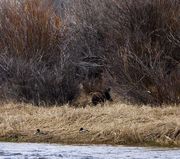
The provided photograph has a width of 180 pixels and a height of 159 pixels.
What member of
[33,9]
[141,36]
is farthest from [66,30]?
[141,36]

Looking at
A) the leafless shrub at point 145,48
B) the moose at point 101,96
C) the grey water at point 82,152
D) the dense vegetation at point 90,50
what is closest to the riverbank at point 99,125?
the grey water at point 82,152

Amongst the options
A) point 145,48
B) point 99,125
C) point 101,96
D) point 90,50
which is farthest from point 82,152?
point 90,50

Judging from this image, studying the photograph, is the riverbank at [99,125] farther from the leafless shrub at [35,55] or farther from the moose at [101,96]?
the leafless shrub at [35,55]

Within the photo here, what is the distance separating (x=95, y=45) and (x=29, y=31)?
2774mm

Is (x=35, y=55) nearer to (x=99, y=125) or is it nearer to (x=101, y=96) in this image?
(x=101, y=96)

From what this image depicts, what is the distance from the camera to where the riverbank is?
53.4ft

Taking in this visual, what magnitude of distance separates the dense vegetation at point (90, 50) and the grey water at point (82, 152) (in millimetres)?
4775

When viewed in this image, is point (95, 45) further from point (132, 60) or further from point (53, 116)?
point (53, 116)

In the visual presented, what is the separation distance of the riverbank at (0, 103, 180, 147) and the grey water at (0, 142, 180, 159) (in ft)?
1.97

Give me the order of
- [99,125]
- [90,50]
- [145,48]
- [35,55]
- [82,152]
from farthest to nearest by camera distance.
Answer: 1. [90,50]
2. [35,55]
3. [145,48]
4. [99,125]
5. [82,152]

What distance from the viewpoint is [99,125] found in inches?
691

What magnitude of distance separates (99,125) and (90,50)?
28.7ft

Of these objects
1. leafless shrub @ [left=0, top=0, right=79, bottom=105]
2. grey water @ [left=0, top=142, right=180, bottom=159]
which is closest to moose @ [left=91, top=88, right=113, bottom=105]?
leafless shrub @ [left=0, top=0, right=79, bottom=105]

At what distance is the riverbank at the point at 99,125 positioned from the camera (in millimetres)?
16281
